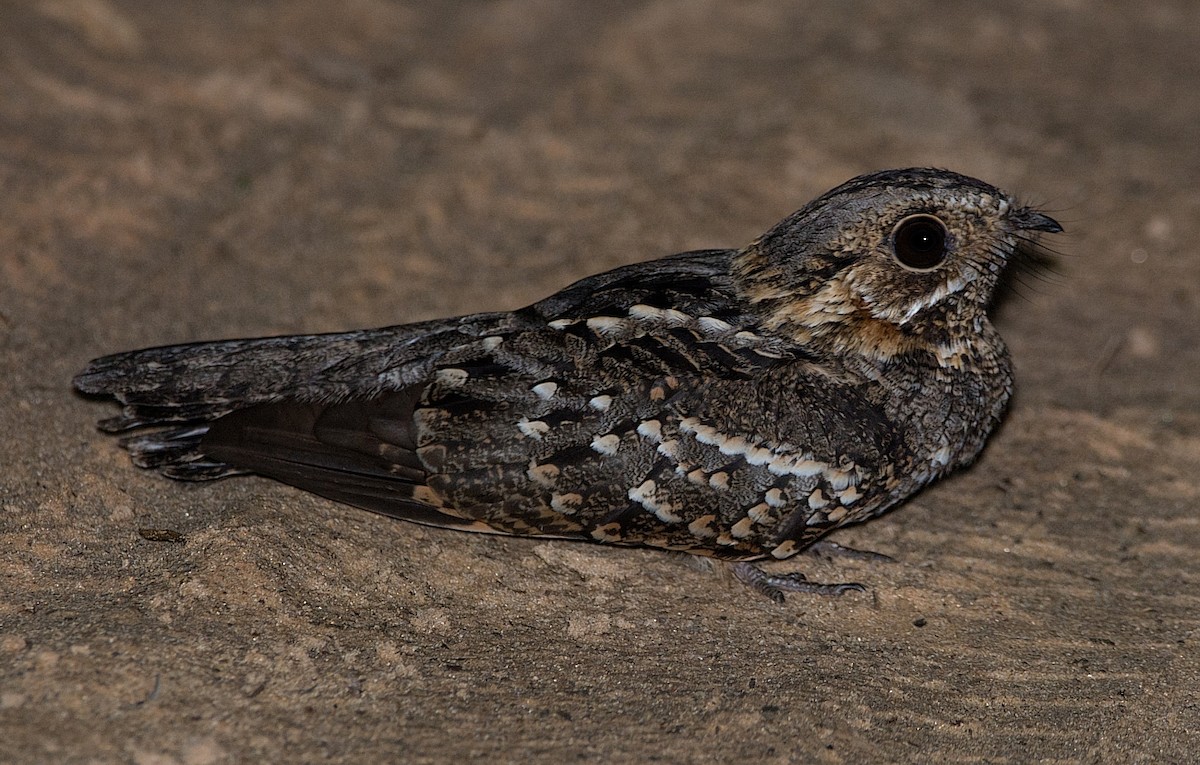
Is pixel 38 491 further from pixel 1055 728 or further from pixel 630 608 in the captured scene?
pixel 1055 728

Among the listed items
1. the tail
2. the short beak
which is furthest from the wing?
the short beak

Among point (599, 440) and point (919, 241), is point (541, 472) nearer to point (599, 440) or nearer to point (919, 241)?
point (599, 440)

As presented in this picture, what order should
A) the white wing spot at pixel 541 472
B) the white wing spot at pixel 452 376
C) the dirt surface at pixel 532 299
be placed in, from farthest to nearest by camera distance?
1. the white wing spot at pixel 452 376
2. the white wing spot at pixel 541 472
3. the dirt surface at pixel 532 299

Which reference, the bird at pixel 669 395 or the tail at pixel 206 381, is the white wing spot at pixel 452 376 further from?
the tail at pixel 206 381

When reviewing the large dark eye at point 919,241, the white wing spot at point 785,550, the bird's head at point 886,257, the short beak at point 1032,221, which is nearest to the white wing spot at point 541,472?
the white wing spot at point 785,550

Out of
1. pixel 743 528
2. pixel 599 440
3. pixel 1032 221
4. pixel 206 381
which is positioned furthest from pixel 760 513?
pixel 206 381

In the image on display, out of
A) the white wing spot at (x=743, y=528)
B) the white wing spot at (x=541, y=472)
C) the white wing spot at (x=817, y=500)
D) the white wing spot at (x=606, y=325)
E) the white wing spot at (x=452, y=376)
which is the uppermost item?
the white wing spot at (x=606, y=325)

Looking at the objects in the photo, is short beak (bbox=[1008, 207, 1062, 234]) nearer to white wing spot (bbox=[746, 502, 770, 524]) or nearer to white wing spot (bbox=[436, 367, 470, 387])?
white wing spot (bbox=[746, 502, 770, 524])

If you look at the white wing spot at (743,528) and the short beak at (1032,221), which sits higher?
the short beak at (1032,221)
